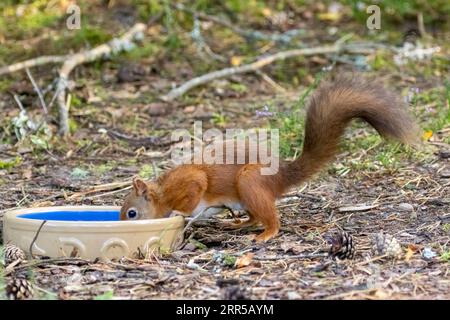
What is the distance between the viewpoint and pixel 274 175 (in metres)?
4.86

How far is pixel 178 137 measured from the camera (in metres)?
6.83

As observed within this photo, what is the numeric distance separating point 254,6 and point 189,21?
919 millimetres

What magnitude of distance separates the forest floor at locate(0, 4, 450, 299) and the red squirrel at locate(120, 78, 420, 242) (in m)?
0.17

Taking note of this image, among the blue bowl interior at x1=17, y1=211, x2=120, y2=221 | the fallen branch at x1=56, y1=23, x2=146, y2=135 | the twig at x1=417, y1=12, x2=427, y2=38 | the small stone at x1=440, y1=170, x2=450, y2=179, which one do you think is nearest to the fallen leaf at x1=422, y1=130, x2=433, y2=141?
the small stone at x1=440, y1=170, x2=450, y2=179

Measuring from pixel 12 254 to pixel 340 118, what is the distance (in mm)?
1848

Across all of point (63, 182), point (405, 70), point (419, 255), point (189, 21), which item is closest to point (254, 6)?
point (189, 21)

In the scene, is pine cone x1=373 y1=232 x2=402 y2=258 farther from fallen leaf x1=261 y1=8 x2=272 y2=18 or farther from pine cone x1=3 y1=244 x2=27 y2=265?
fallen leaf x1=261 y1=8 x2=272 y2=18

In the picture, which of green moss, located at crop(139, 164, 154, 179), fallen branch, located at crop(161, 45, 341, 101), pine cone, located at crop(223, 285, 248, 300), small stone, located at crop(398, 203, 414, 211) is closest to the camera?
pine cone, located at crop(223, 285, 248, 300)

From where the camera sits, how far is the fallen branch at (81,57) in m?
6.94

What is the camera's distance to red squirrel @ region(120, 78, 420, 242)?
473 centimetres

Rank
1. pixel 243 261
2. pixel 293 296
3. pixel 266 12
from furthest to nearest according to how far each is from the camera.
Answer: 1. pixel 266 12
2. pixel 243 261
3. pixel 293 296

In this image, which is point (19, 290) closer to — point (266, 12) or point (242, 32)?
point (242, 32)

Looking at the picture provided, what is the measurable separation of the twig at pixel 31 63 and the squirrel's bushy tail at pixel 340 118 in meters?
3.34

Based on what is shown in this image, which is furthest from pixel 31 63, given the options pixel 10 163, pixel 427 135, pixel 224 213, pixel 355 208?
pixel 355 208
